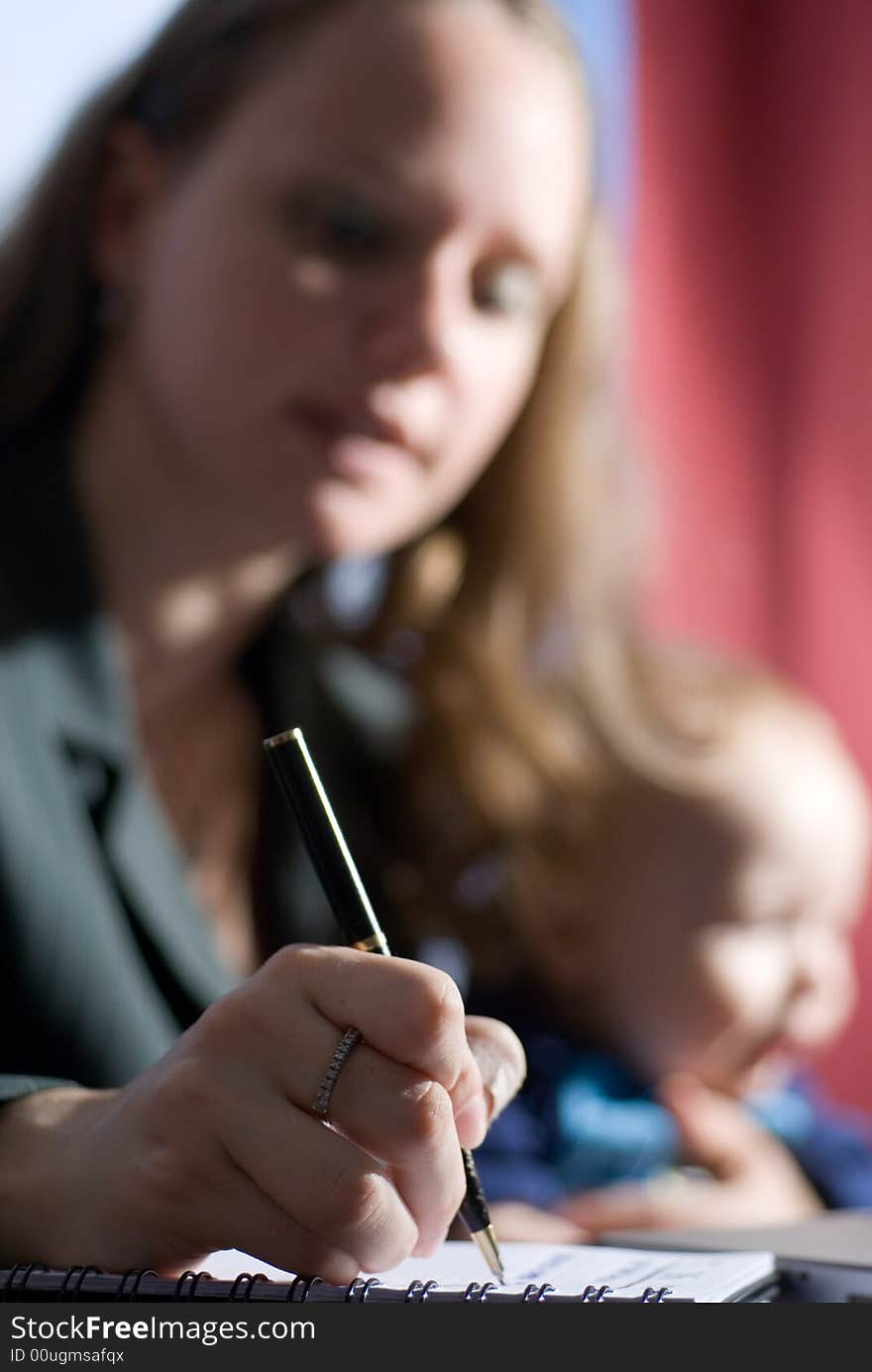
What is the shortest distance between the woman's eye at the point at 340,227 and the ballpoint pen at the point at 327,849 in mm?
425

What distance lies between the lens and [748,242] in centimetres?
126

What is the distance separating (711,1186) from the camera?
0.81 m

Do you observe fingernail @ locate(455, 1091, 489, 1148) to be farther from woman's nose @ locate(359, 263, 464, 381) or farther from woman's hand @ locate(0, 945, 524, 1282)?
woman's nose @ locate(359, 263, 464, 381)

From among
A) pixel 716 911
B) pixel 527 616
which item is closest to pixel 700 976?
pixel 716 911

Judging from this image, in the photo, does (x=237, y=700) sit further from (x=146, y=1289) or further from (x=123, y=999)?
(x=146, y=1289)

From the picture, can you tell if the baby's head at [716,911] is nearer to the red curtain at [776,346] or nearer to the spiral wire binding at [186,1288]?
the red curtain at [776,346]

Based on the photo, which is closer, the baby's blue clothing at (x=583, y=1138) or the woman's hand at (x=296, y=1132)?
the woman's hand at (x=296, y=1132)

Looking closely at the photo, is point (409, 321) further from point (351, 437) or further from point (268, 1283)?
point (268, 1283)

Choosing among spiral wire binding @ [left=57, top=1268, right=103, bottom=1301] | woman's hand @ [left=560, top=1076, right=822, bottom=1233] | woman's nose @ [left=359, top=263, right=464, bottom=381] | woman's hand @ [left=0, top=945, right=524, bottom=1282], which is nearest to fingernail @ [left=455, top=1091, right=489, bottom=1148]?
woman's hand @ [left=0, top=945, right=524, bottom=1282]

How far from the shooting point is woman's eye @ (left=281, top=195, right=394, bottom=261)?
71 centimetres

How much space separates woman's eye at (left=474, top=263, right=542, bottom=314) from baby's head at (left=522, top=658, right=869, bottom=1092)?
1.09 feet

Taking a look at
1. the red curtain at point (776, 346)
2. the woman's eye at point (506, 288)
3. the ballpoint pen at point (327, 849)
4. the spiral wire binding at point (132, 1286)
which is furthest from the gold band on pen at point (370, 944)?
the red curtain at point (776, 346)

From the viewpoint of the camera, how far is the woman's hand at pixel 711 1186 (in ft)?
2.35

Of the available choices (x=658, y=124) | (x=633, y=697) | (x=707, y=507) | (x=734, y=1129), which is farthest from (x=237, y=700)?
(x=658, y=124)
